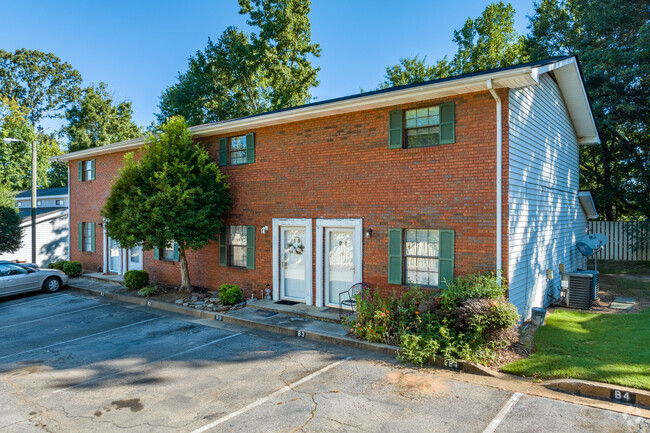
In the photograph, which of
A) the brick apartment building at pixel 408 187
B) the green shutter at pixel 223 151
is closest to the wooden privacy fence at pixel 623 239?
the brick apartment building at pixel 408 187

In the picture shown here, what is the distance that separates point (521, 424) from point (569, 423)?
1.87 ft

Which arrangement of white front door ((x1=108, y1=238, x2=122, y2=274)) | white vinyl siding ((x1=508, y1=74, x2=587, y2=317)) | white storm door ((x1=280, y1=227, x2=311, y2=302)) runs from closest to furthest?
white vinyl siding ((x1=508, y1=74, x2=587, y2=317))
white storm door ((x1=280, y1=227, x2=311, y2=302))
white front door ((x1=108, y1=238, x2=122, y2=274))

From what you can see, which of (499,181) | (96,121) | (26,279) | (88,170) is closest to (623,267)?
(499,181)

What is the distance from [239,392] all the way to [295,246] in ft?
17.2

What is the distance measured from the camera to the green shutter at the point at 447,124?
8.12m

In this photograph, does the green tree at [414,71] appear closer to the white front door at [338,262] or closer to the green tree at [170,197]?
the green tree at [170,197]

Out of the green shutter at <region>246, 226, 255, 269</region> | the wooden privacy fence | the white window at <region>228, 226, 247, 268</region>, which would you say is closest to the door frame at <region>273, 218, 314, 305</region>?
the green shutter at <region>246, 226, 255, 269</region>

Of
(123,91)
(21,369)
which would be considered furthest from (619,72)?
(123,91)

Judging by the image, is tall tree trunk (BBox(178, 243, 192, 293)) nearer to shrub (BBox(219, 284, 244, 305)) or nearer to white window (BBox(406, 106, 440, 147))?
shrub (BBox(219, 284, 244, 305))

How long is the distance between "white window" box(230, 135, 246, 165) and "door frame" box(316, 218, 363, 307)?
3492 millimetres

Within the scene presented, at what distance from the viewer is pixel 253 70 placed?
27.2 metres

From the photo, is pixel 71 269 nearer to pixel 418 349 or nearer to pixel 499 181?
pixel 418 349

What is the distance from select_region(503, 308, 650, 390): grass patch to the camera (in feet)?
18.7

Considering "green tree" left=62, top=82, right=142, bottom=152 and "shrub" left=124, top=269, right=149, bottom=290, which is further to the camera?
"green tree" left=62, top=82, right=142, bottom=152
